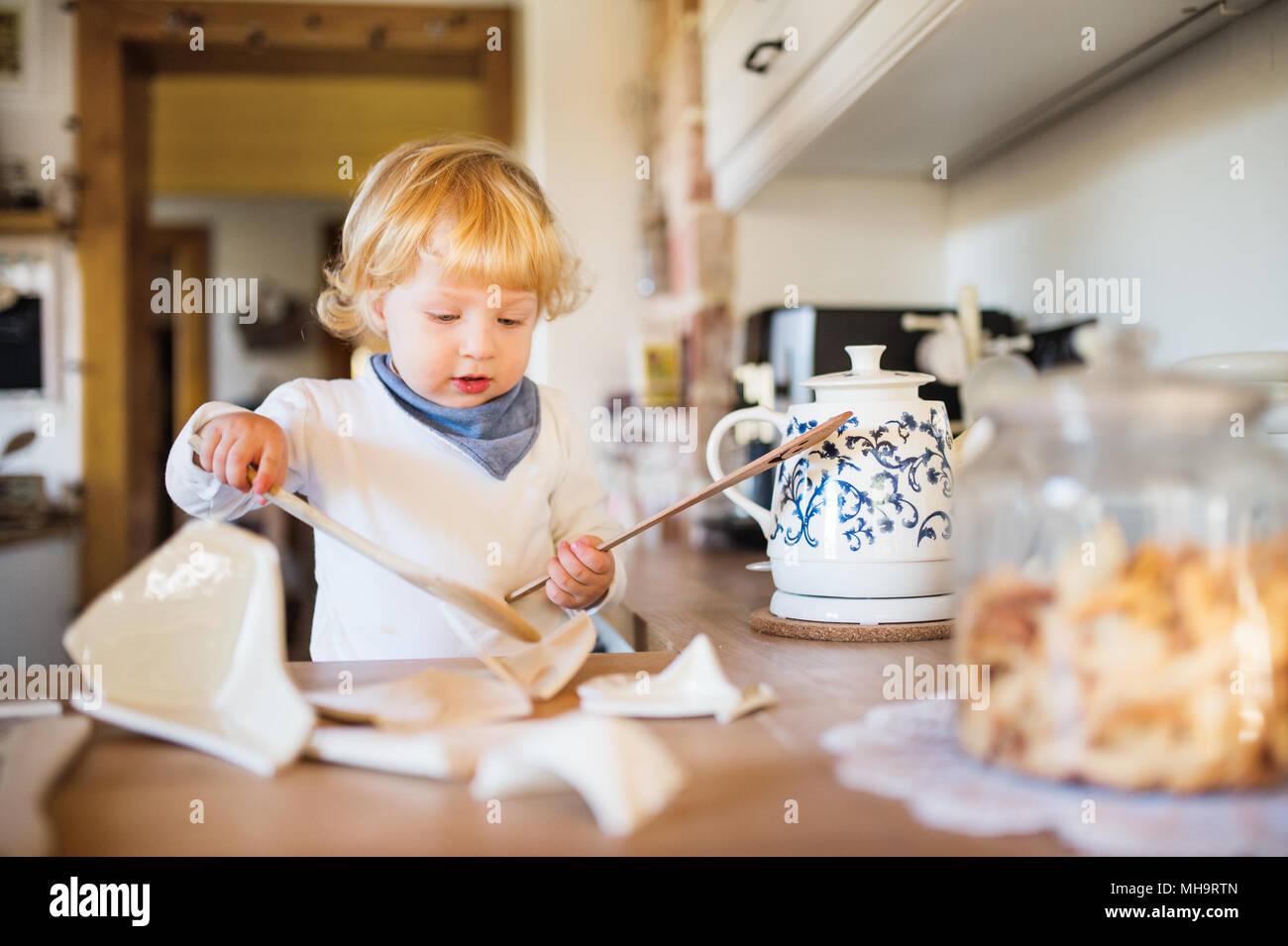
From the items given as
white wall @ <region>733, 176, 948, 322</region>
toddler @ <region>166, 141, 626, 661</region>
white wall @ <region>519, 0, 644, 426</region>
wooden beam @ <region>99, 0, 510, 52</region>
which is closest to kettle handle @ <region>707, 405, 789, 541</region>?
toddler @ <region>166, 141, 626, 661</region>

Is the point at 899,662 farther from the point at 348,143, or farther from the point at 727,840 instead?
the point at 348,143

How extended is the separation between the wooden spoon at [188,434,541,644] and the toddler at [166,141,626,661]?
0.31m

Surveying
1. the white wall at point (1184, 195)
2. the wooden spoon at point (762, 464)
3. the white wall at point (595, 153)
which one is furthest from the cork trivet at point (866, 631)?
the white wall at point (595, 153)

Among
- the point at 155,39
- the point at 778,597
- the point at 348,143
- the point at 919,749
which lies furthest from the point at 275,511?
the point at 919,749

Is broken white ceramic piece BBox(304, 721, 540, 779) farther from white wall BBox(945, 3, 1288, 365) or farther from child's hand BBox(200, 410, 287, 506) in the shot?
white wall BBox(945, 3, 1288, 365)

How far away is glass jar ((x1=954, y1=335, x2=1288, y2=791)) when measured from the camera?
17.5 inches

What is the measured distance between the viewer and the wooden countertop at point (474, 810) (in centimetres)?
42

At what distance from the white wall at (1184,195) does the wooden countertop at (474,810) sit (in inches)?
25.7

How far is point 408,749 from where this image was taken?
50 centimetres

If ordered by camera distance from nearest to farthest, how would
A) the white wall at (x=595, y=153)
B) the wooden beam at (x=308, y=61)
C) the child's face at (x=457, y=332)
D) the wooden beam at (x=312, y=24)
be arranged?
the child's face at (x=457, y=332), the white wall at (x=595, y=153), the wooden beam at (x=312, y=24), the wooden beam at (x=308, y=61)

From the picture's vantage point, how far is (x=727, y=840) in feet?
1.40

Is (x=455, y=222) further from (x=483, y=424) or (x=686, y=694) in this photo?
(x=686, y=694)

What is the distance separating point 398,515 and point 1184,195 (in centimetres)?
95

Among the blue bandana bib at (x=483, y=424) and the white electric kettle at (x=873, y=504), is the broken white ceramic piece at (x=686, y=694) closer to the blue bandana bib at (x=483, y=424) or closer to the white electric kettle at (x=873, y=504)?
the white electric kettle at (x=873, y=504)
